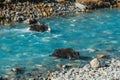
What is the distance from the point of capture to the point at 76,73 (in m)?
26.0

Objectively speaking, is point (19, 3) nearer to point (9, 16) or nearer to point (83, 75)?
point (9, 16)

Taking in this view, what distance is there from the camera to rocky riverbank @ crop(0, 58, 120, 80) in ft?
81.9

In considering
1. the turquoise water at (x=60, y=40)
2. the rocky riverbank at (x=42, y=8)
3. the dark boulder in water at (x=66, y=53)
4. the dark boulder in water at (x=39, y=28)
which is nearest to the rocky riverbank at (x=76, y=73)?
the turquoise water at (x=60, y=40)

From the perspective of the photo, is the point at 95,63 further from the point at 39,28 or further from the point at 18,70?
the point at 39,28

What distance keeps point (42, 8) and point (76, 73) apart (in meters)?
20.6

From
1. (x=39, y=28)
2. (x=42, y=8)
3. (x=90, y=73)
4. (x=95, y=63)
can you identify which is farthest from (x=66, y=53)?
(x=42, y=8)

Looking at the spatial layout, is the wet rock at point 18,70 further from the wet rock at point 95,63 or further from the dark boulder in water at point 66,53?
the wet rock at point 95,63

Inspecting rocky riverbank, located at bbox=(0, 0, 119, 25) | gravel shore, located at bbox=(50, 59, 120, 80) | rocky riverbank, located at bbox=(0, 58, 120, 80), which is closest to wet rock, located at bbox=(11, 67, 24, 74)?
rocky riverbank, located at bbox=(0, 58, 120, 80)

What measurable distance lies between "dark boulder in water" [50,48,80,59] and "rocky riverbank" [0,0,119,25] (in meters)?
11.6

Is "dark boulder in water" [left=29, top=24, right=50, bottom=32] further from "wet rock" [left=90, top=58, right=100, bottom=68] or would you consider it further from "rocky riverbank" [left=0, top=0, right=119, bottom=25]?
"wet rock" [left=90, top=58, right=100, bottom=68]

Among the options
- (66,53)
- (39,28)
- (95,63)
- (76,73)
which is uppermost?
(39,28)

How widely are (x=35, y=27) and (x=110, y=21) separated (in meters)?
9.13

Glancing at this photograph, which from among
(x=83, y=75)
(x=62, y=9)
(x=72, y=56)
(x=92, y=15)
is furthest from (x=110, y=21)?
(x=83, y=75)

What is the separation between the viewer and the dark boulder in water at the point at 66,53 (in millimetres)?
29845
